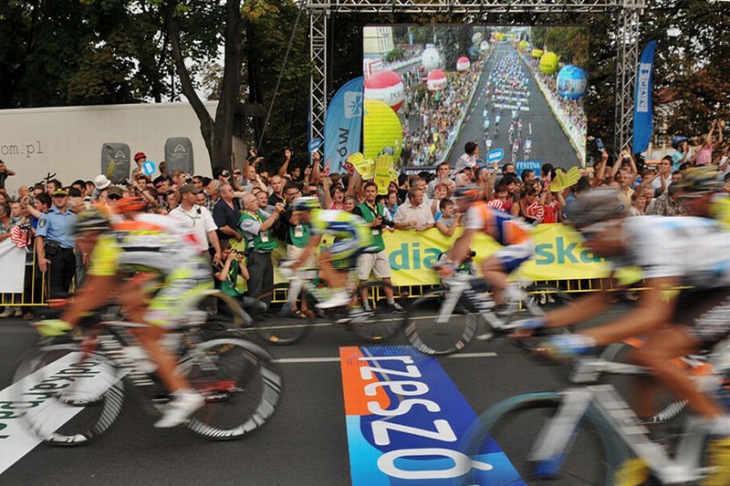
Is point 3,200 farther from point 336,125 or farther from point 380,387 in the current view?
point 336,125

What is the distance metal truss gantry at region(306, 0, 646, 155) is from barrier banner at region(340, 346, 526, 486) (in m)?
13.9

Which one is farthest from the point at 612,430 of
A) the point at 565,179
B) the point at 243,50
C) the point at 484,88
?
the point at 243,50

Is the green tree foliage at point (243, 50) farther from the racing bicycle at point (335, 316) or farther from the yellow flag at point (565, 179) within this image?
the racing bicycle at point (335, 316)

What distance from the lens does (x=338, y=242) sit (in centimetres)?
815

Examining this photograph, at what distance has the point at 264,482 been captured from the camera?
179 inches

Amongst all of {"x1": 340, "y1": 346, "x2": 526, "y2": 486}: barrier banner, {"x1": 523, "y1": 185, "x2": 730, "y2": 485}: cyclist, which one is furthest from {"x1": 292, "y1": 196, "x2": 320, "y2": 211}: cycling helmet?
{"x1": 523, "y1": 185, "x2": 730, "y2": 485}: cyclist

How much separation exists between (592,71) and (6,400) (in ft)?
86.3

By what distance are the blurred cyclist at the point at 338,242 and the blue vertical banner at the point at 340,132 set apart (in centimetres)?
1164

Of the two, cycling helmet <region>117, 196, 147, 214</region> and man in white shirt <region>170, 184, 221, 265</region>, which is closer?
cycling helmet <region>117, 196, 147, 214</region>

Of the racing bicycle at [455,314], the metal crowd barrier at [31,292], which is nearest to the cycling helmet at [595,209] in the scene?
the racing bicycle at [455,314]

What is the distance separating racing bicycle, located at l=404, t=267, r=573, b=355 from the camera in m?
7.56

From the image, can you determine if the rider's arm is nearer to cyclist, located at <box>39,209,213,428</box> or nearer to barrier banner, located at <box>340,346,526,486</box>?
barrier banner, located at <box>340,346,526,486</box>

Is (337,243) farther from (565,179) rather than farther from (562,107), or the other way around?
(562,107)

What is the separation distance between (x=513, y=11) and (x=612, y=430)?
18730 mm
